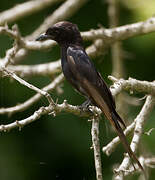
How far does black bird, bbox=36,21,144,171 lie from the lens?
185 inches

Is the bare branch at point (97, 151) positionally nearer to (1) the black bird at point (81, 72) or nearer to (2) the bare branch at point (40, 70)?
(1) the black bird at point (81, 72)

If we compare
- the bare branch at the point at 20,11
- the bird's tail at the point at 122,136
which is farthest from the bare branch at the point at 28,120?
the bare branch at the point at 20,11

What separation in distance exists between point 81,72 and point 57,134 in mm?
2751

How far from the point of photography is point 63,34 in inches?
212

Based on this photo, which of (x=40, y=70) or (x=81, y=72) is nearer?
(x=81, y=72)

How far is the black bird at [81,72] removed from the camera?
469 centimetres

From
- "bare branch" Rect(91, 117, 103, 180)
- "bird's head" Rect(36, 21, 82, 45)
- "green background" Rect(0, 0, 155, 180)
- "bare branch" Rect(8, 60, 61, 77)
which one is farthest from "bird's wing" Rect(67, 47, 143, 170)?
"green background" Rect(0, 0, 155, 180)

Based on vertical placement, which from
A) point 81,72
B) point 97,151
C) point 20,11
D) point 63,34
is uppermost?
point 20,11

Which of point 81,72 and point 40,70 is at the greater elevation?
point 40,70

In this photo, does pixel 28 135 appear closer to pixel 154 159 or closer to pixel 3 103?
pixel 3 103

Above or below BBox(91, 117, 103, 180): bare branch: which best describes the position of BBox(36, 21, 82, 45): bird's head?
above

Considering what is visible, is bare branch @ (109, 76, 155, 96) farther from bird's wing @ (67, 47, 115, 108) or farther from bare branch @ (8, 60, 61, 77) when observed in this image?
bare branch @ (8, 60, 61, 77)

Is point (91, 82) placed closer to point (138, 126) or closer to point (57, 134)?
point (138, 126)

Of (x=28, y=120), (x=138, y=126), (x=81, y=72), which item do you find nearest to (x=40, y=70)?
(x=81, y=72)
